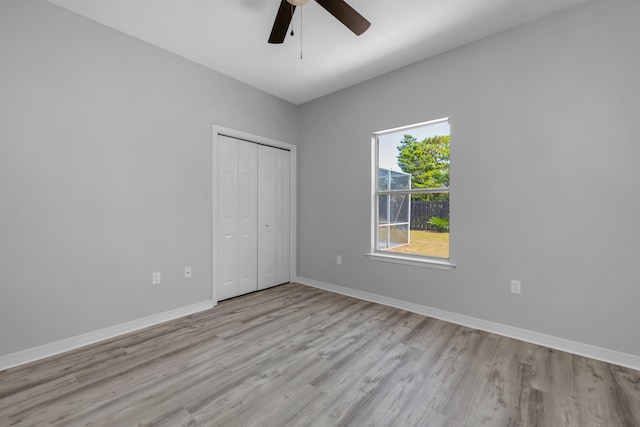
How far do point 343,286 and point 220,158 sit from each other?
2.33 meters

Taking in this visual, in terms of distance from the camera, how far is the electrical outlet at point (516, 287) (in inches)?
94.3

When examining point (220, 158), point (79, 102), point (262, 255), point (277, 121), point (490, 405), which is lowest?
point (490, 405)

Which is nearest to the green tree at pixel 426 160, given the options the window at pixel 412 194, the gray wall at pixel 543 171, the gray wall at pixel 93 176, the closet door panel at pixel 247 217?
the window at pixel 412 194

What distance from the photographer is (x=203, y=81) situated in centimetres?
309

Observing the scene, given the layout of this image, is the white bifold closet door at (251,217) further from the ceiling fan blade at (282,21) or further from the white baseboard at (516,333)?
the ceiling fan blade at (282,21)

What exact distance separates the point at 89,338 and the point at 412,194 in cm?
347

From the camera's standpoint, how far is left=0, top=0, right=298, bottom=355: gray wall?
2.00 m

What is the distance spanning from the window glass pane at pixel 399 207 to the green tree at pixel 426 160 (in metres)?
0.20

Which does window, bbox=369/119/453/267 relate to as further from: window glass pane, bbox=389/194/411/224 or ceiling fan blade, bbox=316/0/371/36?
ceiling fan blade, bbox=316/0/371/36

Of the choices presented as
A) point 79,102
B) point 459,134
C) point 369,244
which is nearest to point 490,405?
point 369,244

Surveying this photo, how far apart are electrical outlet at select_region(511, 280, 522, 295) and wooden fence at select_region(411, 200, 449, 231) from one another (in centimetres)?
84

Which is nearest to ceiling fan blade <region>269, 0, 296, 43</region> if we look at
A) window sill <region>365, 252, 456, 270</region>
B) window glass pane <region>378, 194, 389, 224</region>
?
window glass pane <region>378, 194, 389, 224</region>

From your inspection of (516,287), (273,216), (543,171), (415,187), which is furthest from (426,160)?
(273,216)

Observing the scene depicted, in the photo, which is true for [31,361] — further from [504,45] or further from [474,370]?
[504,45]
